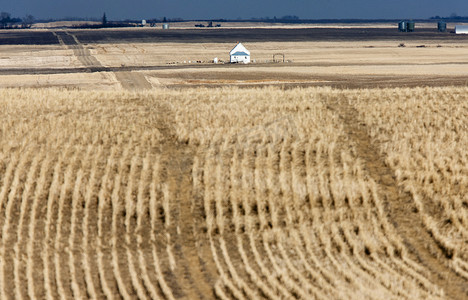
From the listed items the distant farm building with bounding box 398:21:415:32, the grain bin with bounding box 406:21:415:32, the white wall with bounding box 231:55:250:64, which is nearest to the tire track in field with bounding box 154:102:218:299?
the white wall with bounding box 231:55:250:64

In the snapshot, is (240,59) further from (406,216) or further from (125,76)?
(406,216)

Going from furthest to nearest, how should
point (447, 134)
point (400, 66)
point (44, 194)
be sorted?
point (400, 66) → point (447, 134) → point (44, 194)

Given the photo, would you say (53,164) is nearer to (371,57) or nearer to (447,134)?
(447,134)

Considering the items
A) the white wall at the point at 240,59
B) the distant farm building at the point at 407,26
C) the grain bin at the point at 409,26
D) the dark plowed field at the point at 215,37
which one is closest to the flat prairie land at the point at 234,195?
the white wall at the point at 240,59

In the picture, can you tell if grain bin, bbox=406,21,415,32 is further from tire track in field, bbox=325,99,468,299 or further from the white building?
tire track in field, bbox=325,99,468,299

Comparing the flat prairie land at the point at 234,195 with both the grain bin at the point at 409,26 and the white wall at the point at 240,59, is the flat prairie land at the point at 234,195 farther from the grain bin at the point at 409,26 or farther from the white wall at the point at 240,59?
the grain bin at the point at 409,26

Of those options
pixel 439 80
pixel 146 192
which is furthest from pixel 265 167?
pixel 439 80

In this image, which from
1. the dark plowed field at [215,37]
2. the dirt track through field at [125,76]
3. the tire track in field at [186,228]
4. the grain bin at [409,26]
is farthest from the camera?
the grain bin at [409,26]
